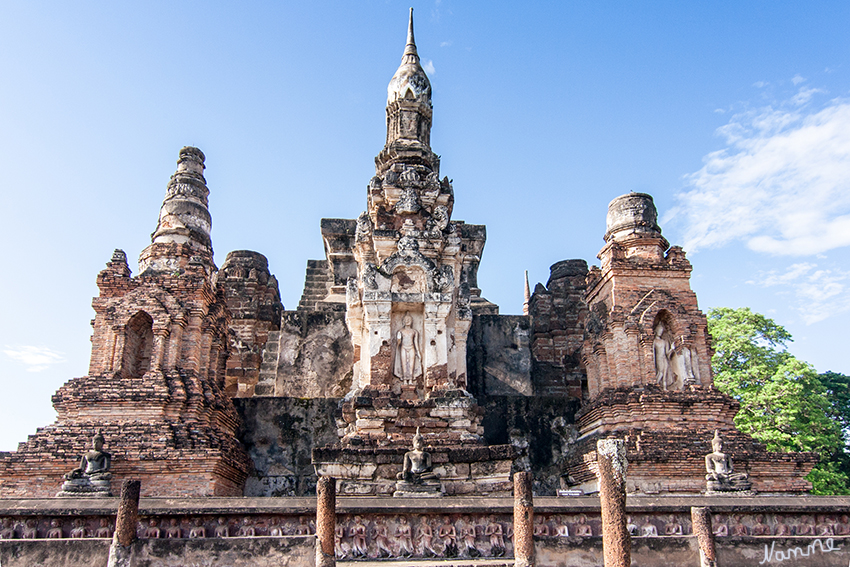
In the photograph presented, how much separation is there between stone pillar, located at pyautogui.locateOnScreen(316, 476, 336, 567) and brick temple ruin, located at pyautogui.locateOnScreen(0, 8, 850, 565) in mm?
3586

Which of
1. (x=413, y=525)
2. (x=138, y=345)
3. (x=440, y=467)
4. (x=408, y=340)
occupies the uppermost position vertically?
(x=138, y=345)

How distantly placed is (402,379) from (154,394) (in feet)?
16.2

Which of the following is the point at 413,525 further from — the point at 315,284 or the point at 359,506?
the point at 315,284

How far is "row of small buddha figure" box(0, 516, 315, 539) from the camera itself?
7020mm

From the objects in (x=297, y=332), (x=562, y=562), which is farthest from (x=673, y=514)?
(x=297, y=332)

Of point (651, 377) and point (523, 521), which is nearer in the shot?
point (523, 521)

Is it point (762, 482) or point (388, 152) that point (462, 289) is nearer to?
point (388, 152)

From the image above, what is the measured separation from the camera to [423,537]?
7.27 m

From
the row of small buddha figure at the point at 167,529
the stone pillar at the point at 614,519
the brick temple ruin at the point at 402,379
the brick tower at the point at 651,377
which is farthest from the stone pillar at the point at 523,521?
the brick tower at the point at 651,377

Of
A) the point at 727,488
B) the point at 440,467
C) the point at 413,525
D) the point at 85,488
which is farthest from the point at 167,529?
the point at 727,488

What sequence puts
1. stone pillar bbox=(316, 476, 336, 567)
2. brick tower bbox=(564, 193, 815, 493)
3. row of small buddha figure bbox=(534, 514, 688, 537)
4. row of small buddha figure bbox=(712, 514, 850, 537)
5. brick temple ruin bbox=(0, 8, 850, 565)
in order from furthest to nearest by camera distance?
brick tower bbox=(564, 193, 815, 493) → brick temple ruin bbox=(0, 8, 850, 565) → row of small buddha figure bbox=(712, 514, 850, 537) → row of small buddha figure bbox=(534, 514, 688, 537) → stone pillar bbox=(316, 476, 336, 567)

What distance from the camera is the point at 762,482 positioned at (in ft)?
45.2

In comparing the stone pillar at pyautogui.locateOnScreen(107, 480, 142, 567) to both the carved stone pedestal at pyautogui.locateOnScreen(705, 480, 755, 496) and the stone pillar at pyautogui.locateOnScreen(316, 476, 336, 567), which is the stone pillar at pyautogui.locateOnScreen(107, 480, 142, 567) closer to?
the stone pillar at pyautogui.locateOnScreen(316, 476, 336, 567)

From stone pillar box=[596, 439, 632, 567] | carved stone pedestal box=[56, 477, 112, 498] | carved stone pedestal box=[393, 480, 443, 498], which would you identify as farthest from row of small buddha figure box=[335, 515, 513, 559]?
carved stone pedestal box=[56, 477, 112, 498]
